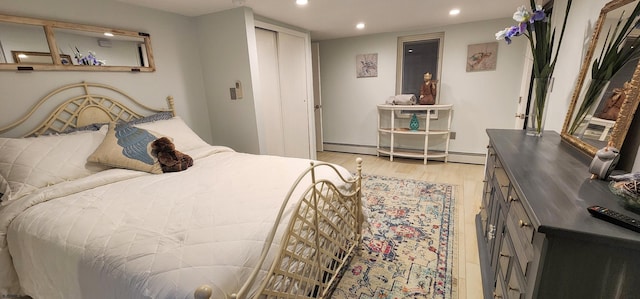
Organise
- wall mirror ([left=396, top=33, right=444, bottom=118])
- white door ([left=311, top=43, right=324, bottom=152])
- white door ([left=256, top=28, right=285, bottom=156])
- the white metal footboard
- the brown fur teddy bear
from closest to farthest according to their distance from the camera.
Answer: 1. the white metal footboard
2. the brown fur teddy bear
3. white door ([left=256, top=28, right=285, bottom=156])
4. wall mirror ([left=396, top=33, right=444, bottom=118])
5. white door ([left=311, top=43, right=324, bottom=152])

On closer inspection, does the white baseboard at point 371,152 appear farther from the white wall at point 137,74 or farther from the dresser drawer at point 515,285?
the dresser drawer at point 515,285

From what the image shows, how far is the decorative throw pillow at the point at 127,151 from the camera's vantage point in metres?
1.88

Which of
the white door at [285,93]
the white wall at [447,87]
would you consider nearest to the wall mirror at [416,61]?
the white wall at [447,87]

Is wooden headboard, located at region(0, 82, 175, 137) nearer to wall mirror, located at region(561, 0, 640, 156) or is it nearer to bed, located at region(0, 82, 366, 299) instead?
bed, located at region(0, 82, 366, 299)

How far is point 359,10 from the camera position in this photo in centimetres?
286

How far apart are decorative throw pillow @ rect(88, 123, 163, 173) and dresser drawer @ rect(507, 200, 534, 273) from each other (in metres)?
2.17

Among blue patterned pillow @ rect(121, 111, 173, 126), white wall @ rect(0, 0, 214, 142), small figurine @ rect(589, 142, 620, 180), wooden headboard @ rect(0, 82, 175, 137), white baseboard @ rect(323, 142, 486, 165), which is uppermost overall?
white wall @ rect(0, 0, 214, 142)

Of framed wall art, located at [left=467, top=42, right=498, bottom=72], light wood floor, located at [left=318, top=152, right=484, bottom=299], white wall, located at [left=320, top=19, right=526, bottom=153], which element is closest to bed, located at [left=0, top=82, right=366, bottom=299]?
light wood floor, located at [left=318, top=152, right=484, bottom=299]

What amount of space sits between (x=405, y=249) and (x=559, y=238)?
1.42 m

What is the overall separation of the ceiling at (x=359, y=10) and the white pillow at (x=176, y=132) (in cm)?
109

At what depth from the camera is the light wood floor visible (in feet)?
5.79

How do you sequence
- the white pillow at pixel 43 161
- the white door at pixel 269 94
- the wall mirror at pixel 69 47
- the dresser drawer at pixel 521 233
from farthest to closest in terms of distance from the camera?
the white door at pixel 269 94, the wall mirror at pixel 69 47, the white pillow at pixel 43 161, the dresser drawer at pixel 521 233

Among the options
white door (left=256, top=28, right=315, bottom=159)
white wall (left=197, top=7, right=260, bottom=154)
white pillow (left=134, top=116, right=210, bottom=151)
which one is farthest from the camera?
white door (left=256, top=28, right=315, bottom=159)

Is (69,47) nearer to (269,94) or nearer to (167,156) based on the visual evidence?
(167,156)
